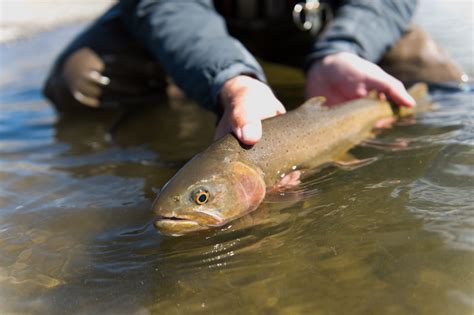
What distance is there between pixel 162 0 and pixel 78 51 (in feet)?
4.14

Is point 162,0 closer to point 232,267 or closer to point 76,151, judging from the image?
point 76,151

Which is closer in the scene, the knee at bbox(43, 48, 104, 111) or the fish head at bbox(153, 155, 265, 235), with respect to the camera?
the fish head at bbox(153, 155, 265, 235)

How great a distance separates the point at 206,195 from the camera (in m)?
2.28

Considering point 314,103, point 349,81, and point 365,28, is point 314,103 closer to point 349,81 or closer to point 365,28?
point 349,81

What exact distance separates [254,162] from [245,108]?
0.90 ft

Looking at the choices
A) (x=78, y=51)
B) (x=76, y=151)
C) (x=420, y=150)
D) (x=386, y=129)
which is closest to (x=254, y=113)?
(x=420, y=150)

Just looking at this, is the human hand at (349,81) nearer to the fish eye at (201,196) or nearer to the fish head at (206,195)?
the fish head at (206,195)

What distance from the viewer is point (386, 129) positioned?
11.4ft

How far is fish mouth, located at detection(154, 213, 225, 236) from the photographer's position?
2178 mm

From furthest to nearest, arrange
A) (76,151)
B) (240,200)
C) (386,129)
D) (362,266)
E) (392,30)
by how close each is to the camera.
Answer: (392,30), (76,151), (386,129), (240,200), (362,266)

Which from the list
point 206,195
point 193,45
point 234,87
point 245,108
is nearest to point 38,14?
point 193,45

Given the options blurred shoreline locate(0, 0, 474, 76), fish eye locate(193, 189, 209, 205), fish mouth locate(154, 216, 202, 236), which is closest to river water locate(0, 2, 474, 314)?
fish mouth locate(154, 216, 202, 236)

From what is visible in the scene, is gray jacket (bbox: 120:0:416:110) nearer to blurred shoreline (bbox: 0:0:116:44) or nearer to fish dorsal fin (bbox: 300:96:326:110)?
fish dorsal fin (bbox: 300:96:326:110)

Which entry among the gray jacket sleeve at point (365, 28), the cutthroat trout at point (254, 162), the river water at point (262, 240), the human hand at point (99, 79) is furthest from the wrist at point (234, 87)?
the human hand at point (99, 79)
